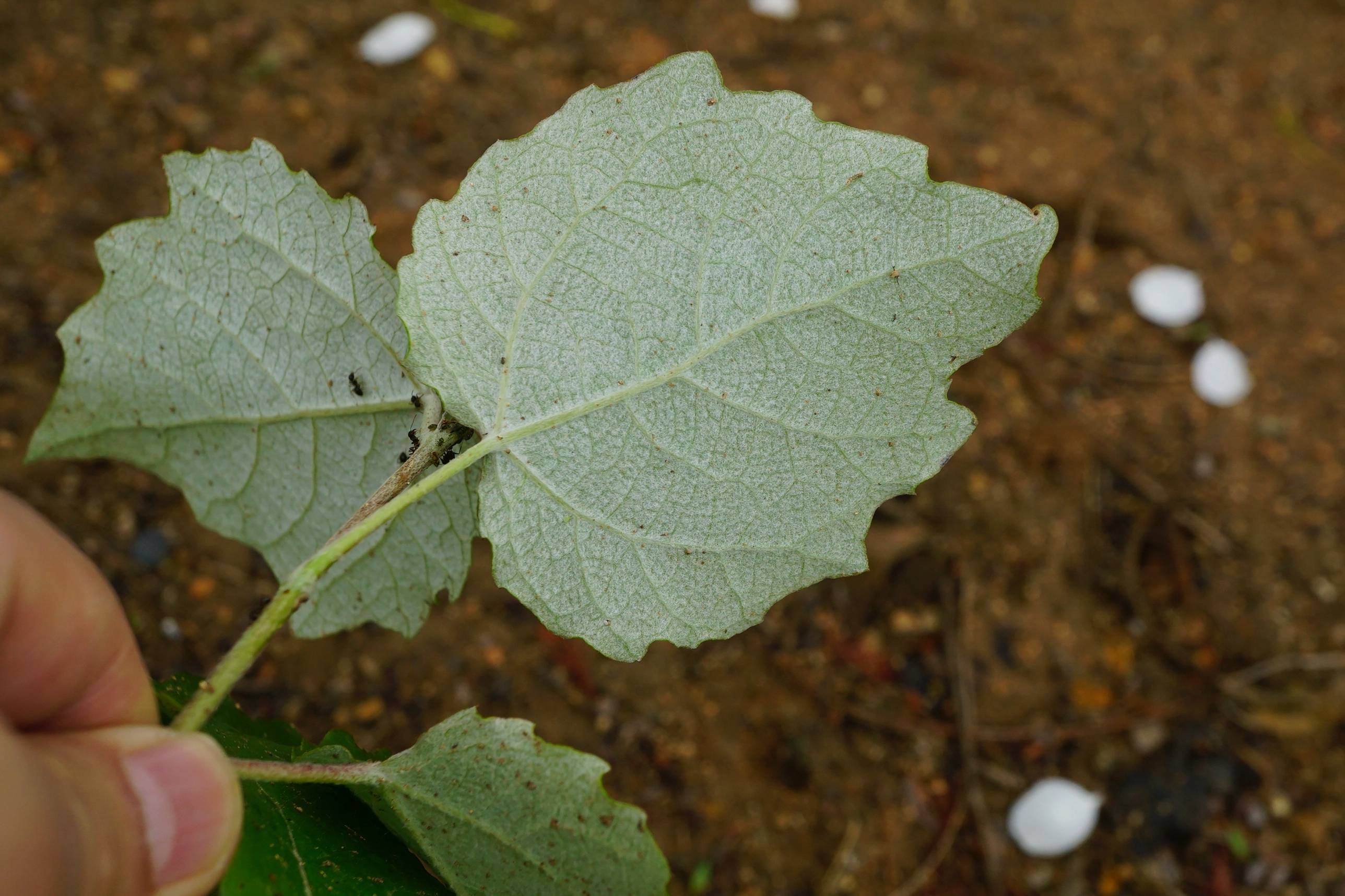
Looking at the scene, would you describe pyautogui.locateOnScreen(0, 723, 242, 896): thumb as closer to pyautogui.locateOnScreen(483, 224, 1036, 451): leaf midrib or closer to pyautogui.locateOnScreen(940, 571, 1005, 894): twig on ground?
pyautogui.locateOnScreen(483, 224, 1036, 451): leaf midrib

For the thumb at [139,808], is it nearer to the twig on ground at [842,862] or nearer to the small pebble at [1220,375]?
the twig on ground at [842,862]

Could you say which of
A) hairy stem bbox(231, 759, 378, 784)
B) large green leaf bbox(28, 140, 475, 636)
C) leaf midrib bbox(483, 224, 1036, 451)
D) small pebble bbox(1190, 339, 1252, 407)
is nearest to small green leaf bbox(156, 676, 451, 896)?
hairy stem bbox(231, 759, 378, 784)

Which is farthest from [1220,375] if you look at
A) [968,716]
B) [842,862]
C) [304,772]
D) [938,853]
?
[304,772]

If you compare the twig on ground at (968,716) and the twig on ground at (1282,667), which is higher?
the twig on ground at (968,716)

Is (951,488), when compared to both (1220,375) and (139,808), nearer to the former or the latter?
(1220,375)

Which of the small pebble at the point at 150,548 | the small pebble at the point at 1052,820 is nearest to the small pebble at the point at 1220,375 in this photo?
the small pebble at the point at 1052,820

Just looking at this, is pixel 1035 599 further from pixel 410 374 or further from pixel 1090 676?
pixel 410 374
